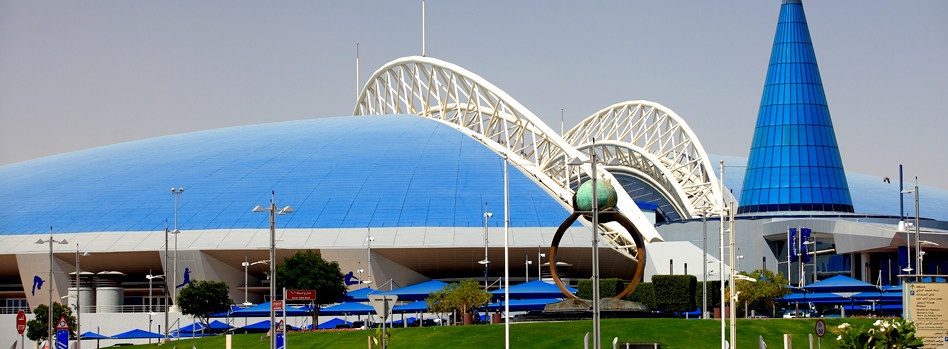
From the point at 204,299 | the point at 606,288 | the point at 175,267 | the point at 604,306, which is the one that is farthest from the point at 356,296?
the point at 604,306

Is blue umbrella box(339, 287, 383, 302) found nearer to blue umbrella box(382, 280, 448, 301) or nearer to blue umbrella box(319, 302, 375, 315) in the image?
blue umbrella box(319, 302, 375, 315)

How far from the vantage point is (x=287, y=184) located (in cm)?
9269

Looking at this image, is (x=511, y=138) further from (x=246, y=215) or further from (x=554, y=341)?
(x=554, y=341)

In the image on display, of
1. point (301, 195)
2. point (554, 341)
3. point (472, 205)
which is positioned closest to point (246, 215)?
point (301, 195)

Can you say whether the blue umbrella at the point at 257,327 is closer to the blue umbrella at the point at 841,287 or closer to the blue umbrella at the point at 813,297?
the blue umbrella at the point at 813,297

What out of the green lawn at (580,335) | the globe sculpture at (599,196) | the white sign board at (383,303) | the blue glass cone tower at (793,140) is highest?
the blue glass cone tower at (793,140)

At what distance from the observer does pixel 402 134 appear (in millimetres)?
108250

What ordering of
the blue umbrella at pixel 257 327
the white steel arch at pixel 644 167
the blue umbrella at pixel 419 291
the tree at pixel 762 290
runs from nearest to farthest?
1. the tree at pixel 762 290
2. the blue umbrella at pixel 419 291
3. the blue umbrella at pixel 257 327
4. the white steel arch at pixel 644 167

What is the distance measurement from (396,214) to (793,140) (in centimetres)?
3527

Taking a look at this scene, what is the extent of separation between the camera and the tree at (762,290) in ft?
217

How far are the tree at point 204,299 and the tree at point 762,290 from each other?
108ft

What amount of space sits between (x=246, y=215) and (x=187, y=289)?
14242mm

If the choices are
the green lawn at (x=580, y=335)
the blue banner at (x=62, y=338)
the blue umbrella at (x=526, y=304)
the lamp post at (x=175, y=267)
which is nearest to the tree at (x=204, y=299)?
the lamp post at (x=175, y=267)

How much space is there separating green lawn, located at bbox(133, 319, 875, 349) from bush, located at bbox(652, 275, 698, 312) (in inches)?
364
